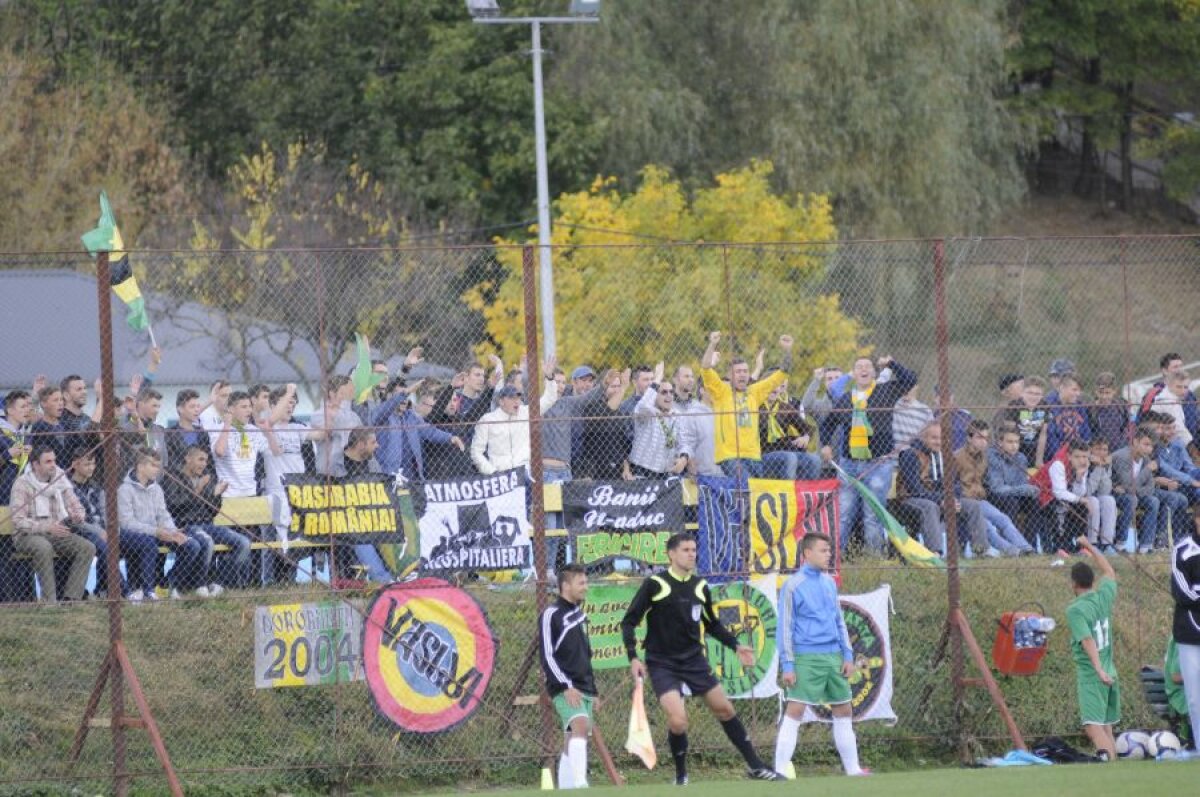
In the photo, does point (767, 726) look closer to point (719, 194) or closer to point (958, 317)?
point (958, 317)

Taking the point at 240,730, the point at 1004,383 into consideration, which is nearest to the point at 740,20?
the point at 1004,383

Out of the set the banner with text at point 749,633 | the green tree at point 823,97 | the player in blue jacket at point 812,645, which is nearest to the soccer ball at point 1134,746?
the player in blue jacket at point 812,645

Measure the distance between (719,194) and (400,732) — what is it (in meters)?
19.8

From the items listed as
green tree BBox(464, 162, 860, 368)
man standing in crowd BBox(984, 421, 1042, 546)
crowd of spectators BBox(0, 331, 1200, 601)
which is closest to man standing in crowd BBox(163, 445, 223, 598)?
crowd of spectators BBox(0, 331, 1200, 601)

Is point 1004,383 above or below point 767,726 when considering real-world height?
above

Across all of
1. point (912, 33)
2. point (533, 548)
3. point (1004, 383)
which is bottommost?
point (533, 548)

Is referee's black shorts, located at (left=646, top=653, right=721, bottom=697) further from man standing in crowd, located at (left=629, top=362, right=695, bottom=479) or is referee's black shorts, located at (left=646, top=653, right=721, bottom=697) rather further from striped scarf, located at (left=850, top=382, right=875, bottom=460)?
striped scarf, located at (left=850, top=382, right=875, bottom=460)

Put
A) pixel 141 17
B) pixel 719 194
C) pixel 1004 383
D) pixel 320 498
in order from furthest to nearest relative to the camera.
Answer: pixel 141 17
pixel 719 194
pixel 1004 383
pixel 320 498

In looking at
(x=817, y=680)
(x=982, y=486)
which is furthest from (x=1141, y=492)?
(x=817, y=680)

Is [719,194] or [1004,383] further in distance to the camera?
[719,194]

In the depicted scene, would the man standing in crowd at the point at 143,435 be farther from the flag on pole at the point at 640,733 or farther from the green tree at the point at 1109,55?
the green tree at the point at 1109,55

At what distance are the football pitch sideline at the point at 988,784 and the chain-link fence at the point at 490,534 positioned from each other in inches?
83.1

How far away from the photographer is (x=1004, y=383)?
18.5 m

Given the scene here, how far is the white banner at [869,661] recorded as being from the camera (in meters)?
16.2
